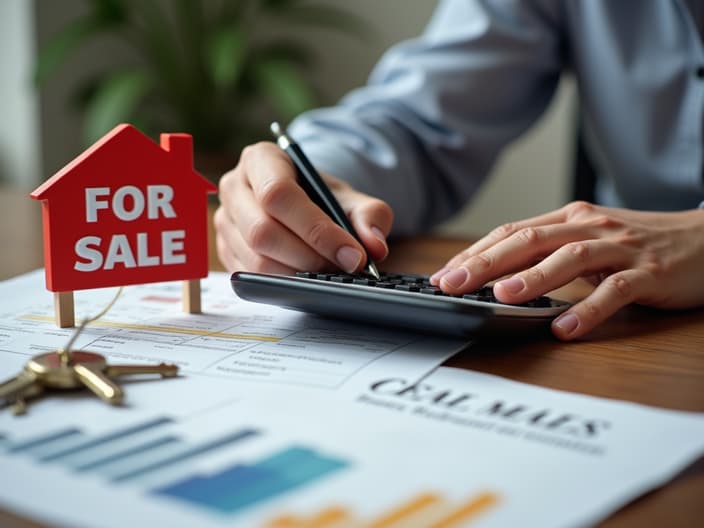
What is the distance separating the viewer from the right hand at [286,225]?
60 cm

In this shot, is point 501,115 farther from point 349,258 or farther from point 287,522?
point 287,522

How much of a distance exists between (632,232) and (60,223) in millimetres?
423

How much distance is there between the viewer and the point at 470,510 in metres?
0.30

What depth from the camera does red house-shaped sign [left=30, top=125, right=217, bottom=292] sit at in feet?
1.77

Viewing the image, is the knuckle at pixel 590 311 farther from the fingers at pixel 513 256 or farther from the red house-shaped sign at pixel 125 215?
the red house-shaped sign at pixel 125 215

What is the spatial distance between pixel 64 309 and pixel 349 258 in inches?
7.9

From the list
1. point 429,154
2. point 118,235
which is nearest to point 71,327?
point 118,235

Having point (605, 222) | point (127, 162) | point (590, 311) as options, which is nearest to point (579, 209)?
point (605, 222)

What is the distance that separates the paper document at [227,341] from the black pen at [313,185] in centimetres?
9

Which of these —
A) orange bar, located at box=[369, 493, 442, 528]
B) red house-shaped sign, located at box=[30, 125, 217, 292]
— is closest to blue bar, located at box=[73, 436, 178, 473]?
orange bar, located at box=[369, 493, 442, 528]

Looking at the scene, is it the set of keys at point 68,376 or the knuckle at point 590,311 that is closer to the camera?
the set of keys at point 68,376

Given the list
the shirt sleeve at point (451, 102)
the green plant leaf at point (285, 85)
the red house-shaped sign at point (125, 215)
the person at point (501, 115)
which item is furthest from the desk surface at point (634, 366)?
the green plant leaf at point (285, 85)

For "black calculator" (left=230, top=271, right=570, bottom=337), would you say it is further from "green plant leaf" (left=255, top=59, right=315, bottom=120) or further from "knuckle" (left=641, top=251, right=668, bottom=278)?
"green plant leaf" (left=255, top=59, right=315, bottom=120)

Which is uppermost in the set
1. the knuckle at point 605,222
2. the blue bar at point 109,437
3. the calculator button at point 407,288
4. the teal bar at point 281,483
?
the knuckle at point 605,222
